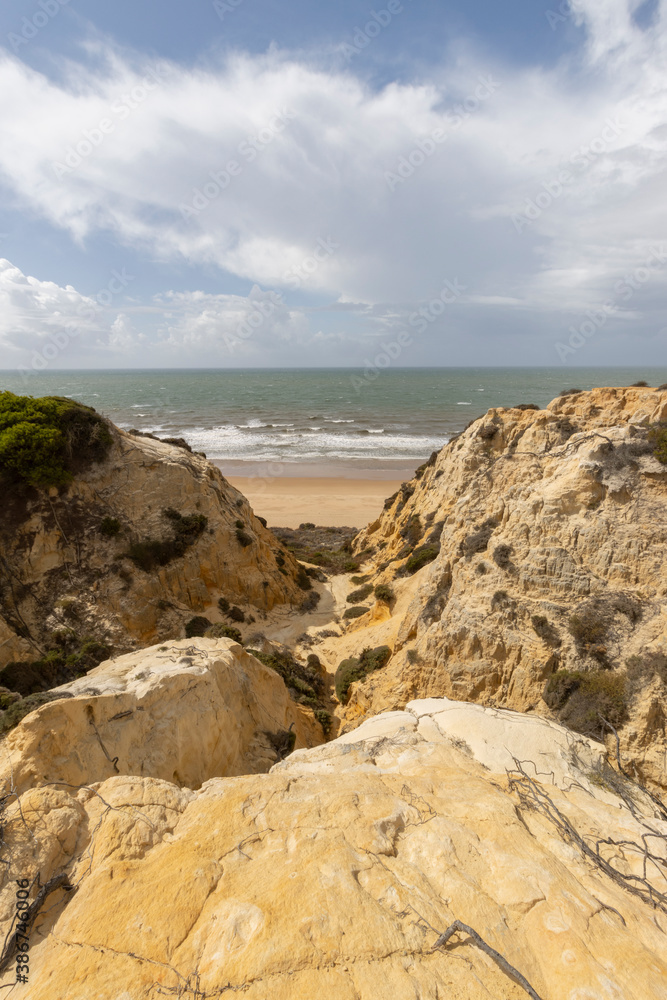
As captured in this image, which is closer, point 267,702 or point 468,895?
point 468,895

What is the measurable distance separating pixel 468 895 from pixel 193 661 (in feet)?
20.3

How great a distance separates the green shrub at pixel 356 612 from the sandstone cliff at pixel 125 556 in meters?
3.02

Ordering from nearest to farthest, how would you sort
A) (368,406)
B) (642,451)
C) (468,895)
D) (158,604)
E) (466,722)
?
1. (468,895)
2. (466,722)
3. (642,451)
4. (158,604)
5. (368,406)

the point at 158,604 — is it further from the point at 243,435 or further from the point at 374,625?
the point at 243,435

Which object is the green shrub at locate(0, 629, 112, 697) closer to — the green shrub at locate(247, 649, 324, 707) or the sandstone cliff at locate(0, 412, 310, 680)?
the sandstone cliff at locate(0, 412, 310, 680)

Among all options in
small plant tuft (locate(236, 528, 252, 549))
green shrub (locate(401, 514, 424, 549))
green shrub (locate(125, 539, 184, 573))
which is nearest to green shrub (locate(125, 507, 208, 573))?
green shrub (locate(125, 539, 184, 573))

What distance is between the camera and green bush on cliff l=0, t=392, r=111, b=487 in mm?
15188

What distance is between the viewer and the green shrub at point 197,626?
15.5 meters

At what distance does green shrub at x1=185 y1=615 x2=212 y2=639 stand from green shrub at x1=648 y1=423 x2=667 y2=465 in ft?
47.1

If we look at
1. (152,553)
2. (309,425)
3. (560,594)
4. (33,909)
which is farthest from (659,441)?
(309,425)

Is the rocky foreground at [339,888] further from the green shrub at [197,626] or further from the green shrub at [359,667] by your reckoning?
the green shrub at [197,626]

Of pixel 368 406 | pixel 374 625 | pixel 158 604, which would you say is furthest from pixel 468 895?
pixel 368 406

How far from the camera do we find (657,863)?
4.32m

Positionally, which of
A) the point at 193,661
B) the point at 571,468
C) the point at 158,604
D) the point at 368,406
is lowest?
the point at 158,604
